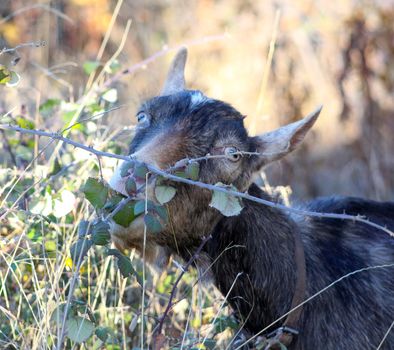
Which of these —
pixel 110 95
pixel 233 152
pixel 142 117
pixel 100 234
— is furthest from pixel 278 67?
pixel 100 234

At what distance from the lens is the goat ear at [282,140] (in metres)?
4.34

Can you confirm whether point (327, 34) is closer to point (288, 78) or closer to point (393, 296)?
point (288, 78)

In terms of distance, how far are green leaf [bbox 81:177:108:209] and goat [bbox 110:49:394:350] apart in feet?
1.37

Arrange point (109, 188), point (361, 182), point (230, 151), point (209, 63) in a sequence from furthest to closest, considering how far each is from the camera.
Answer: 1. point (209, 63)
2. point (361, 182)
3. point (230, 151)
4. point (109, 188)

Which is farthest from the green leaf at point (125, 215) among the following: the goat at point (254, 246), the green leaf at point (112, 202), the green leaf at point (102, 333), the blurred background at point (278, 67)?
the blurred background at point (278, 67)

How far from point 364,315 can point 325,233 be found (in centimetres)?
53

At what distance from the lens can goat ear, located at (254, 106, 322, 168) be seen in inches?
171

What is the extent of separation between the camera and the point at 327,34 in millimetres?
10539

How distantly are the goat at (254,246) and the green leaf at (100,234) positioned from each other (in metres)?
0.33

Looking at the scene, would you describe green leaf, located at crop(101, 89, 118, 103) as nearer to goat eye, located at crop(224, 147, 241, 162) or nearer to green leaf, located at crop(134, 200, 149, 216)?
goat eye, located at crop(224, 147, 241, 162)

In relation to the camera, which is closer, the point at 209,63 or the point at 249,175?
the point at 249,175

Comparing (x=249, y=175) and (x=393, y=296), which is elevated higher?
(x=249, y=175)

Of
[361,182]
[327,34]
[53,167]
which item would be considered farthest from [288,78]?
[53,167]

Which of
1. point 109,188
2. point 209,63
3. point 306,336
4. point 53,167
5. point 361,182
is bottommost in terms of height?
point 361,182
